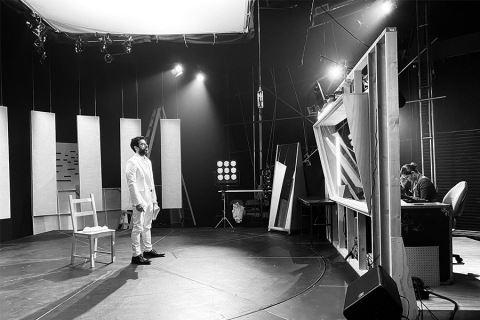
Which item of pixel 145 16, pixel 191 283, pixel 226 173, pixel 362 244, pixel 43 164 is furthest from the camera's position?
pixel 226 173

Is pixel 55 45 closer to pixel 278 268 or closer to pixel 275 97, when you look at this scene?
pixel 275 97

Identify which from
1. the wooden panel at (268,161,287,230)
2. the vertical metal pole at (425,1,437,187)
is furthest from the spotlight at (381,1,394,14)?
the wooden panel at (268,161,287,230)

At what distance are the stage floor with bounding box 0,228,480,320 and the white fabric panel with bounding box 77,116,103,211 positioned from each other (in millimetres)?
1533

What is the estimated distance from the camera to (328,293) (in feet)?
11.0

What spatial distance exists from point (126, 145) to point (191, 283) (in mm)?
4601

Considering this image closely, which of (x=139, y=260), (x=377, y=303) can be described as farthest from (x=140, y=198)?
(x=377, y=303)

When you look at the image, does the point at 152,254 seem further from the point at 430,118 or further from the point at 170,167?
the point at 430,118

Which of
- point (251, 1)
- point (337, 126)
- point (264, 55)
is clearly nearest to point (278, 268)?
point (337, 126)

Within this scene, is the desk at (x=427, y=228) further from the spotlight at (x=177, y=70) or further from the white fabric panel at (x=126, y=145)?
the spotlight at (x=177, y=70)

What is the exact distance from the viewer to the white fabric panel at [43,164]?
6684 mm

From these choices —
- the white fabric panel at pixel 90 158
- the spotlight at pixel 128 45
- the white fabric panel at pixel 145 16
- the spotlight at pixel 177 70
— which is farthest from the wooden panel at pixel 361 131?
the white fabric panel at pixel 90 158

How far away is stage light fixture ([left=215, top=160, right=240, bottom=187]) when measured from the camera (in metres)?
7.55

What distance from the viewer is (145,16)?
5477 millimetres

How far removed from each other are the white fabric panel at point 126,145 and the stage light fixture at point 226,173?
1.92 m
